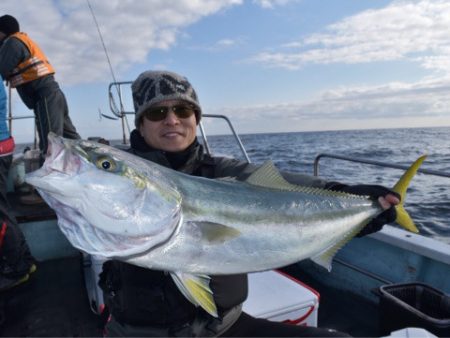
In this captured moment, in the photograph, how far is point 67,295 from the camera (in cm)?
501

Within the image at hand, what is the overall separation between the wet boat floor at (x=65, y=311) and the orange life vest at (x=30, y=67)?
3500 millimetres

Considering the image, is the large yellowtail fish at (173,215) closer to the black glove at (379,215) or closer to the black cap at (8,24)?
the black glove at (379,215)

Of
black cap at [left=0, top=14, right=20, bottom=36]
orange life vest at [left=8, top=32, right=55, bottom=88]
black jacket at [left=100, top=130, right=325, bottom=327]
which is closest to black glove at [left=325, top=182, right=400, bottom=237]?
black jacket at [left=100, top=130, right=325, bottom=327]

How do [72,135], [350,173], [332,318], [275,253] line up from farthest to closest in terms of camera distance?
[350,173]
[72,135]
[332,318]
[275,253]

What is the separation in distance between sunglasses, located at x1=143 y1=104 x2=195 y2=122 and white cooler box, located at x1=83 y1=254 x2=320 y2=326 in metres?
1.56

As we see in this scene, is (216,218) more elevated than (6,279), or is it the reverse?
(216,218)

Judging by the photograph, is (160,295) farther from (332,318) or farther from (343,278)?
(343,278)

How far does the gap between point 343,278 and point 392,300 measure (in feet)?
4.89

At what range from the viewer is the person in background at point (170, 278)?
266 cm

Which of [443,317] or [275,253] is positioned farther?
[443,317]

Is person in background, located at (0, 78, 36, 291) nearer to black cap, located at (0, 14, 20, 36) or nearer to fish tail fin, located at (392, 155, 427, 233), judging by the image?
black cap, located at (0, 14, 20, 36)

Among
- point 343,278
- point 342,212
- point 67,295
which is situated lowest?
point 67,295

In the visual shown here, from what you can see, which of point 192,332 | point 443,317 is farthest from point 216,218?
point 443,317

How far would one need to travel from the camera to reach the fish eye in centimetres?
191
